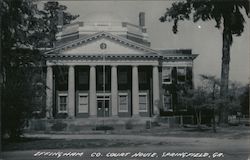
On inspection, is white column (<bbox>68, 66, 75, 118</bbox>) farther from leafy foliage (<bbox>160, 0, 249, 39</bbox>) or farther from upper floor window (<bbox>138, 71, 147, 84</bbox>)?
leafy foliage (<bbox>160, 0, 249, 39</bbox>)

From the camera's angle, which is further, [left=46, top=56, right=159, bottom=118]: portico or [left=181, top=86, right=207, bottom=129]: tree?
[left=46, top=56, right=159, bottom=118]: portico

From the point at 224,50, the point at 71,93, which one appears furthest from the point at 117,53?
the point at 224,50

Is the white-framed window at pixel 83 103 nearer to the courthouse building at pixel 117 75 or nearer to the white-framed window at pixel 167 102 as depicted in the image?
the courthouse building at pixel 117 75

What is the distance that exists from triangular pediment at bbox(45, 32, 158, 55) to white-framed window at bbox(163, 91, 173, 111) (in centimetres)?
407

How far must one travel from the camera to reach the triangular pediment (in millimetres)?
35312

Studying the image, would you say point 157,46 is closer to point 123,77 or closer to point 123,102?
point 123,102

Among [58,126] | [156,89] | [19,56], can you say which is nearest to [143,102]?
[156,89]

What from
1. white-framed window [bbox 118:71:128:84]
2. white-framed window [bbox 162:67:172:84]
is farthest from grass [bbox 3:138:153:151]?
white-framed window [bbox 118:71:128:84]

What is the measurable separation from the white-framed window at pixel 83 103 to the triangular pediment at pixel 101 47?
413 cm

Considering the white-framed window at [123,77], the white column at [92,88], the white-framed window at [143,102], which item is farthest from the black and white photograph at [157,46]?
the white-framed window at [123,77]

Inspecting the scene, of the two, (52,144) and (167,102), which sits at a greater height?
(167,102)

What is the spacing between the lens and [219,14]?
18609 millimetres

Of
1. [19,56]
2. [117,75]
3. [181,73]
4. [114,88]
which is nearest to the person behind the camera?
[19,56]

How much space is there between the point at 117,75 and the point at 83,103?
5.04m
